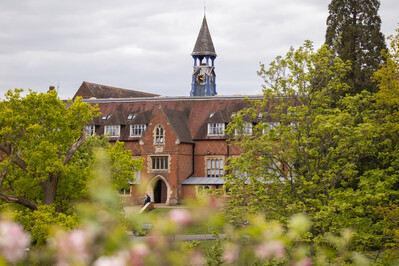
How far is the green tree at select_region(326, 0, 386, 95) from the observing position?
2831 cm

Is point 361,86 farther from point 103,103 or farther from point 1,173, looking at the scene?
point 103,103

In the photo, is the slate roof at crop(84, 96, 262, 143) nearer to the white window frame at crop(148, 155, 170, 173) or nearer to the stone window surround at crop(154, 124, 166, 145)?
the stone window surround at crop(154, 124, 166, 145)

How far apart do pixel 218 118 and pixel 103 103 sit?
538 inches

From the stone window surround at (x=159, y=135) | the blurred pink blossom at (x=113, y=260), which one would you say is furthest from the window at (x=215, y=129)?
the blurred pink blossom at (x=113, y=260)

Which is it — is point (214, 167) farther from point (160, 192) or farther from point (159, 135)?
point (159, 135)

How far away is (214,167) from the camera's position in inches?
2005

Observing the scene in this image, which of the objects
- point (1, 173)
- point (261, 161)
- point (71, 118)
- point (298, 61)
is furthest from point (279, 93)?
point (1, 173)

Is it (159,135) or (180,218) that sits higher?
(180,218)

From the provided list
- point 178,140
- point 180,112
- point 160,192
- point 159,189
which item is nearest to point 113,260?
point 178,140

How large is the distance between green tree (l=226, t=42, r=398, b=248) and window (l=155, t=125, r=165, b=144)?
27.6 m

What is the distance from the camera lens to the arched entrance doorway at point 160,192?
167ft

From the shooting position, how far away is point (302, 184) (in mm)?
20016

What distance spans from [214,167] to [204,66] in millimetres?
31179

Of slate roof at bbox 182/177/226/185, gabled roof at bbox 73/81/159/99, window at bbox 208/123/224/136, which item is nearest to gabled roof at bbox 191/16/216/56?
gabled roof at bbox 73/81/159/99
